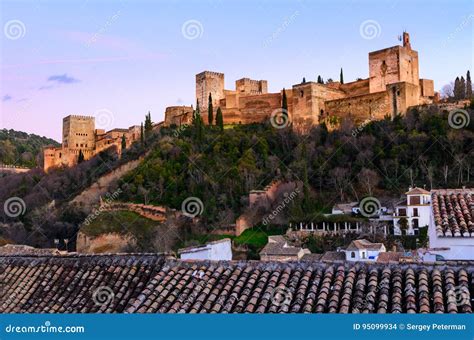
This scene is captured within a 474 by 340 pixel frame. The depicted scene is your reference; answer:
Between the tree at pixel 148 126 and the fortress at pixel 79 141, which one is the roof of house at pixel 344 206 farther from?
the fortress at pixel 79 141

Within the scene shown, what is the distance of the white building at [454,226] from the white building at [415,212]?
22714 mm

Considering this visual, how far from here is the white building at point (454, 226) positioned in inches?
377

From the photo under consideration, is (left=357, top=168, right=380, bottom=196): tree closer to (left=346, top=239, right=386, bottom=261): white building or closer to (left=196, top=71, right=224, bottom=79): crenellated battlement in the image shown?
(left=346, top=239, right=386, bottom=261): white building

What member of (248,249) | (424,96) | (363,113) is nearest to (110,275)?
(248,249)

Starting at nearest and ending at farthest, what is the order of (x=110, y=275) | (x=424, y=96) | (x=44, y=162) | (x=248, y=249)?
(x=110, y=275) < (x=248, y=249) < (x=424, y=96) < (x=44, y=162)

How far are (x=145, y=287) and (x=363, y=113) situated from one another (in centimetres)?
4610

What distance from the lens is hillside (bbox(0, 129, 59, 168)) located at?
78.1 m

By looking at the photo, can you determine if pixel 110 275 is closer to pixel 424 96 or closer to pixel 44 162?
pixel 424 96

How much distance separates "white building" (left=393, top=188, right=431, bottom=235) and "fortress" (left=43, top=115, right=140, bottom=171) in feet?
131

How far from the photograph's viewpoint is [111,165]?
188 feet

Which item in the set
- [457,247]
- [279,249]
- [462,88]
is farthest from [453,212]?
[462,88]

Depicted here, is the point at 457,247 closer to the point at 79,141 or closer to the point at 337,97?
the point at 337,97

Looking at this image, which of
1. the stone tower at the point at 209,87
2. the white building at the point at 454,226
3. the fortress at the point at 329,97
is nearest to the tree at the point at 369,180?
the fortress at the point at 329,97

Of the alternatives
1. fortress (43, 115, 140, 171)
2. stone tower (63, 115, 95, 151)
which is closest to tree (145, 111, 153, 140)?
fortress (43, 115, 140, 171)
